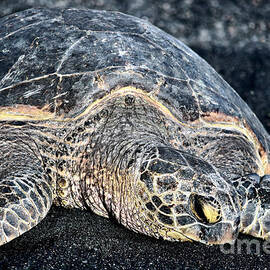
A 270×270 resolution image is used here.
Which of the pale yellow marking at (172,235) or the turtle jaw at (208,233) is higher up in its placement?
the turtle jaw at (208,233)

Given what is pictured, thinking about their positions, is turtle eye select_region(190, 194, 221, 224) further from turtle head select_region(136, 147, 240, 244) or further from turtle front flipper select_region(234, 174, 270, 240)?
turtle front flipper select_region(234, 174, 270, 240)

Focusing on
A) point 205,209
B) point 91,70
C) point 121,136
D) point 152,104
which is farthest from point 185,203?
point 91,70

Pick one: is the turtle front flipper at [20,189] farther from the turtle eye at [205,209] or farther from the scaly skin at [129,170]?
the turtle eye at [205,209]

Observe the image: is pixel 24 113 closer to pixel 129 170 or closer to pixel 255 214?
pixel 129 170

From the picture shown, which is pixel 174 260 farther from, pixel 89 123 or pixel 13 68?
pixel 13 68

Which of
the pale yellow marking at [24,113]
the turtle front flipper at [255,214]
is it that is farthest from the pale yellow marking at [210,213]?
the pale yellow marking at [24,113]

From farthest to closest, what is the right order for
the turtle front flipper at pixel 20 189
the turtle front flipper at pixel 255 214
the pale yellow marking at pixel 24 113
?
the pale yellow marking at pixel 24 113 → the turtle front flipper at pixel 255 214 → the turtle front flipper at pixel 20 189
